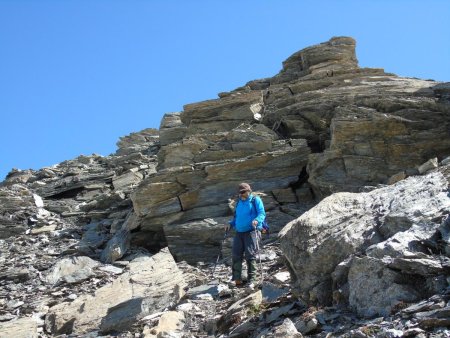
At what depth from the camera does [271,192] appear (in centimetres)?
2458

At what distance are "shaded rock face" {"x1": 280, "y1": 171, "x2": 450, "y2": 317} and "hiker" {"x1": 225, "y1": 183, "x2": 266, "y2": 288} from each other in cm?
371

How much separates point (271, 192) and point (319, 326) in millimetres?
15733

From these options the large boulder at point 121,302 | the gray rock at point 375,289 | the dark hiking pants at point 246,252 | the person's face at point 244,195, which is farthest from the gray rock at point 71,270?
the gray rock at point 375,289


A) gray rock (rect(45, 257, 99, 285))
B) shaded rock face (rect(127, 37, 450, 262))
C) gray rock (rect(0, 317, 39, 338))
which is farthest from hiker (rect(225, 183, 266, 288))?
gray rock (rect(45, 257, 99, 285))

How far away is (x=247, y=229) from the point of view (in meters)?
15.5

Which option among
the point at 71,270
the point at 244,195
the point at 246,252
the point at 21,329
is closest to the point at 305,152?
the point at 244,195

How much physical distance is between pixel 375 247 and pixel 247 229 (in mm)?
6589

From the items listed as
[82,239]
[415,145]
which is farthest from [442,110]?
[82,239]

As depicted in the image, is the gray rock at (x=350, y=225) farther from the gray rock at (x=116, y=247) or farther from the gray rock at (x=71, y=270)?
the gray rock at (x=116, y=247)

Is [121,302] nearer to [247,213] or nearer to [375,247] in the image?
[247,213]

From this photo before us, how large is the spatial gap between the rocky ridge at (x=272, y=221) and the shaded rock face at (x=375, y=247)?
29 mm

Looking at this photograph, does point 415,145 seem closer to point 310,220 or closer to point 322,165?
point 322,165

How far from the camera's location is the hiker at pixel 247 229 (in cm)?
1520

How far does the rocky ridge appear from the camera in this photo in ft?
29.8
